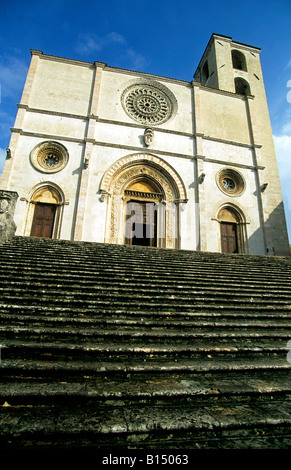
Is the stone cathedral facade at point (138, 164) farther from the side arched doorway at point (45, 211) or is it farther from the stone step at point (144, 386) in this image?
the stone step at point (144, 386)

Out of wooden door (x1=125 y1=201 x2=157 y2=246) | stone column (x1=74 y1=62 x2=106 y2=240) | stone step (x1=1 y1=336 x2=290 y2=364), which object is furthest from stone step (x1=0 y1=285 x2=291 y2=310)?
wooden door (x1=125 y1=201 x2=157 y2=246)

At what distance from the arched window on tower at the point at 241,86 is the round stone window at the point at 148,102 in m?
6.99

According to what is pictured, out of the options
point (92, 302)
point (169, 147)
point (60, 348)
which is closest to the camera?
point (60, 348)

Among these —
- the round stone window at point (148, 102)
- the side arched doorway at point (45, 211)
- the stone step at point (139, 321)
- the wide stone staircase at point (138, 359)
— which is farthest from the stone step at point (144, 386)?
the round stone window at point (148, 102)

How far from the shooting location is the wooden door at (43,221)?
11.3 metres

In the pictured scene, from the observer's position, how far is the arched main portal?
12188mm

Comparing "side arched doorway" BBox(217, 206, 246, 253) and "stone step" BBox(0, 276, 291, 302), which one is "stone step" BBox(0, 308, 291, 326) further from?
"side arched doorway" BBox(217, 206, 246, 253)

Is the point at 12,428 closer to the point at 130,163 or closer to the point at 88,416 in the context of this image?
the point at 88,416

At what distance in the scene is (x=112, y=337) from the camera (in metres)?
2.98

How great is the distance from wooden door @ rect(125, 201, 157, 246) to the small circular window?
14.3ft

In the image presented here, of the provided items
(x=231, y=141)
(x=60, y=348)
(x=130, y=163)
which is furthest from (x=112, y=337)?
(x=231, y=141)

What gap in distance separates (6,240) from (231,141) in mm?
13398
